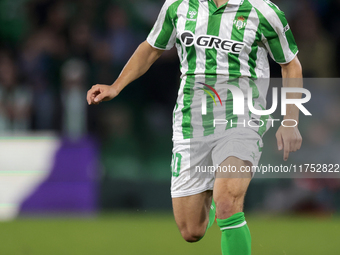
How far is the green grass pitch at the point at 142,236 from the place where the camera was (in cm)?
557

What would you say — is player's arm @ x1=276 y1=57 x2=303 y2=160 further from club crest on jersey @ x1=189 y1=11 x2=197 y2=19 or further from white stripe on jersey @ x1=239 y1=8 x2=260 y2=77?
club crest on jersey @ x1=189 y1=11 x2=197 y2=19

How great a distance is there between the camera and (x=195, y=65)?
3.86 metres

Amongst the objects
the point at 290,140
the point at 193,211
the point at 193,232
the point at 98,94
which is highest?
the point at 98,94

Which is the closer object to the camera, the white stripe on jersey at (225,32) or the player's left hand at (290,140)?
the player's left hand at (290,140)

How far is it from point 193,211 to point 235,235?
610 millimetres

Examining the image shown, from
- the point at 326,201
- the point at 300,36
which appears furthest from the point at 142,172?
the point at 300,36

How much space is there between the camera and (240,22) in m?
3.78

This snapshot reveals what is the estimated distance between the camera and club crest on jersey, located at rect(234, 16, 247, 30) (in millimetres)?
3766

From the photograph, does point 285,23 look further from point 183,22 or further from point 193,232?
point 193,232

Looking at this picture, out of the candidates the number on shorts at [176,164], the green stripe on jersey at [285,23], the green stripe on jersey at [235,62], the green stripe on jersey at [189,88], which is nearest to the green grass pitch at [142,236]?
the number on shorts at [176,164]

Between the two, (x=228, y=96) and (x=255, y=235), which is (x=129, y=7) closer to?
(x=255, y=235)

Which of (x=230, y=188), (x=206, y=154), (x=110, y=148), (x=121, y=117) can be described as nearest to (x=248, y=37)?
(x=206, y=154)

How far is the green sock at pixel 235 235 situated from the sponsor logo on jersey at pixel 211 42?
1082 millimetres

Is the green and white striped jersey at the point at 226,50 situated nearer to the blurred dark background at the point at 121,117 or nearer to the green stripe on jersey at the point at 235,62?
the green stripe on jersey at the point at 235,62
